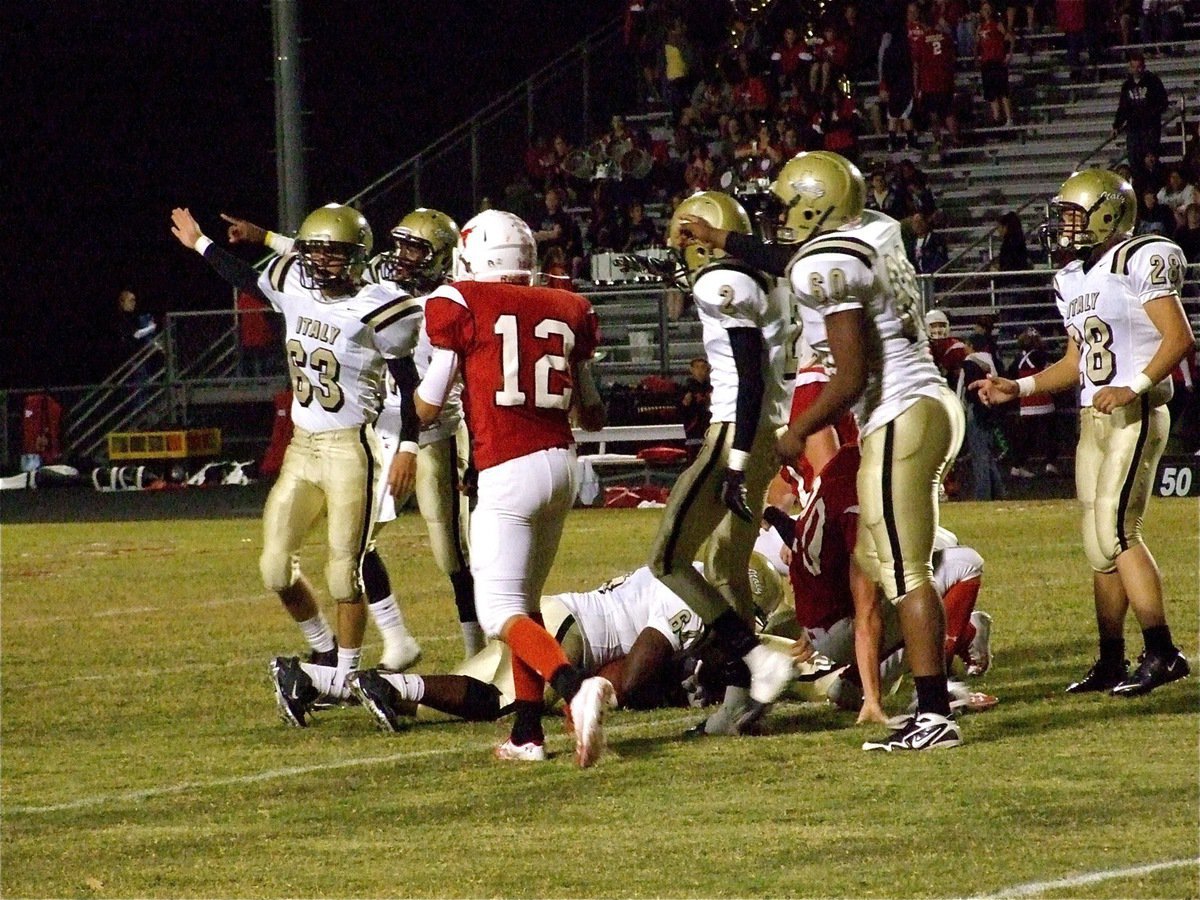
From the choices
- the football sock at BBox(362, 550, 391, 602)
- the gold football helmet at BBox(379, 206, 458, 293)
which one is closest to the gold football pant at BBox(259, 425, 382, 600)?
the football sock at BBox(362, 550, 391, 602)

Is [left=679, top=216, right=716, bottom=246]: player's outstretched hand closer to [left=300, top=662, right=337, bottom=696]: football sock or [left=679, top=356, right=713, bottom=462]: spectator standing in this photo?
[left=300, top=662, right=337, bottom=696]: football sock

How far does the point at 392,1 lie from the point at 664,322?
318 inches

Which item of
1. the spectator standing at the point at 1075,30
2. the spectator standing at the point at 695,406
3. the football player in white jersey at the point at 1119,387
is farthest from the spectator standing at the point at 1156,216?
the football player in white jersey at the point at 1119,387

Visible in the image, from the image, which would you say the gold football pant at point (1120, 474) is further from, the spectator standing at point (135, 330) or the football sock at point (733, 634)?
the spectator standing at point (135, 330)

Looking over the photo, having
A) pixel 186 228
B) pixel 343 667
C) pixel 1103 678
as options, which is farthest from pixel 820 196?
pixel 186 228

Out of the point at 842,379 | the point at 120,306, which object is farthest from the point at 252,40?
the point at 842,379

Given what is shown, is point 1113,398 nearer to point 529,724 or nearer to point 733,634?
point 733,634

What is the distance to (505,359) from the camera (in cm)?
625

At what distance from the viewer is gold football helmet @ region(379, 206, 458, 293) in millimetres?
8219

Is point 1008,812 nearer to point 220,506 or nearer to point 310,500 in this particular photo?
point 310,500

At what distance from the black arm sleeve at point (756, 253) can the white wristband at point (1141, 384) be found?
4.40ft

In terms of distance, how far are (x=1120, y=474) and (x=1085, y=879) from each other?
2859 millimetres

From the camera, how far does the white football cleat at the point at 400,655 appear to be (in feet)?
26.1

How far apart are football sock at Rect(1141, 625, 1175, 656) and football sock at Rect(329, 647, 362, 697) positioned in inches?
109
